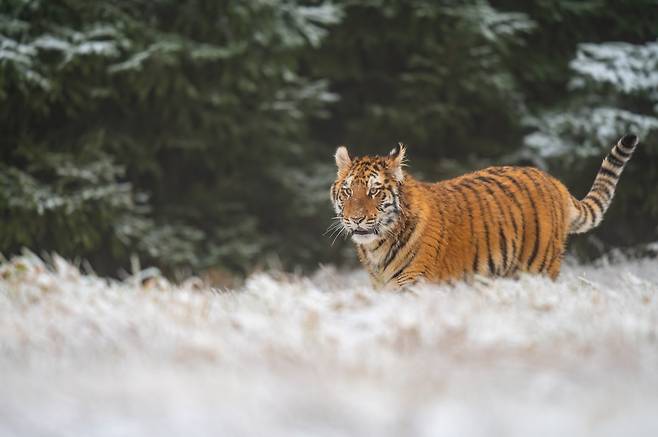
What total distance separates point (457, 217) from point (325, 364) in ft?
9.07

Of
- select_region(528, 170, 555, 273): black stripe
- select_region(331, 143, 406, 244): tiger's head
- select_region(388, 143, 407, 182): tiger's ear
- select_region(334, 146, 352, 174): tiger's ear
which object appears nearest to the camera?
select_region(331, 143, 406, 244): tiger's head

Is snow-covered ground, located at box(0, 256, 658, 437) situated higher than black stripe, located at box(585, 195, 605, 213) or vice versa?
snow-covered ground, located at box(0, 256, 658, 437)

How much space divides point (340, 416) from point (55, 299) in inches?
73.5

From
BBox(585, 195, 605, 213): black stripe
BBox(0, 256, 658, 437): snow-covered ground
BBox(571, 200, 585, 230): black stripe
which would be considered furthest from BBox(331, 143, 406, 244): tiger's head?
BBox(585, 195, 605, 213): black stripe

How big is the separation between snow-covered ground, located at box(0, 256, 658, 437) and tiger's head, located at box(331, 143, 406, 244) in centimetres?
112

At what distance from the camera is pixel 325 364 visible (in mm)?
2715

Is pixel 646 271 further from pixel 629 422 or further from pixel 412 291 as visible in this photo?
pixel 629 422

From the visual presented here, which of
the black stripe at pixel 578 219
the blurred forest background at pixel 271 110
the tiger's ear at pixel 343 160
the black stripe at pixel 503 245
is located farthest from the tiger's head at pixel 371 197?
the blurred forest background at pixel 271 110

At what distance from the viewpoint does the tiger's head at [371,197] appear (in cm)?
496

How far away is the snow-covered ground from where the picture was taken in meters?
2.36

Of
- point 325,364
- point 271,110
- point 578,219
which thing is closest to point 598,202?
point 578,219

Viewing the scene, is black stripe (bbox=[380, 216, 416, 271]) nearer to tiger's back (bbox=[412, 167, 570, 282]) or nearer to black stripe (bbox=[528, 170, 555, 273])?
tiger's back (bbox=[412, 167, 570, 282])

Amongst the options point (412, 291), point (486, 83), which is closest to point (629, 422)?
point (412, 291)

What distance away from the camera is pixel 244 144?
A: 453 inches
